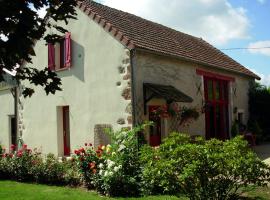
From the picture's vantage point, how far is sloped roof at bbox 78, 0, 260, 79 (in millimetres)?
13414

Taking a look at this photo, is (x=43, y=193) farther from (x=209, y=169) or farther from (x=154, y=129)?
(x=154, y=129)

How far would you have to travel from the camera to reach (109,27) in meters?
13.4

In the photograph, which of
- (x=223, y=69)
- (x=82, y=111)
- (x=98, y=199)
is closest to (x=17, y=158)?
(x=82, y=111)

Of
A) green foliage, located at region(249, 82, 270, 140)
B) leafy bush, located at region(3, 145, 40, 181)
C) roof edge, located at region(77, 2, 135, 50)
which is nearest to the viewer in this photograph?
leafy bush, located at region(3, 145, 40, 181)

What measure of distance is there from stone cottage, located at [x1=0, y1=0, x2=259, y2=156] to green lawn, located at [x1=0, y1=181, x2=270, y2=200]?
142 inches

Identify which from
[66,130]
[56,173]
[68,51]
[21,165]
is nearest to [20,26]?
[56,173]

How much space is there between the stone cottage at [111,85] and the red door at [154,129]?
4cm

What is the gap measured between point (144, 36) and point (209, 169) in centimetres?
961

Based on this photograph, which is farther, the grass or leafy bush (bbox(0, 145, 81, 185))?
leafy bush (bbox(0, 145, 81, 185))

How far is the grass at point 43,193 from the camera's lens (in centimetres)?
840

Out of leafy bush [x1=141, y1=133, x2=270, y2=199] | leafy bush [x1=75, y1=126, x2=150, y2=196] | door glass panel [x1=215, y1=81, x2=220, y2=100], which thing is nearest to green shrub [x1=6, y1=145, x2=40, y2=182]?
leafy bush [x1=75, y1=126, x2=150, y2=196]

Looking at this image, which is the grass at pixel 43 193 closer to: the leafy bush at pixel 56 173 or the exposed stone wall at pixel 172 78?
the leafy bush at pixel 56 173

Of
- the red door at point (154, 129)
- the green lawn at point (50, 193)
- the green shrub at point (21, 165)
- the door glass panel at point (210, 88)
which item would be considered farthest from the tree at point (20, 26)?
the door glass panel at point (210, 88)

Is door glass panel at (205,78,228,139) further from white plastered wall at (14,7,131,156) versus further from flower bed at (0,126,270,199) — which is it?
flower bed at (0,126,270,199)
